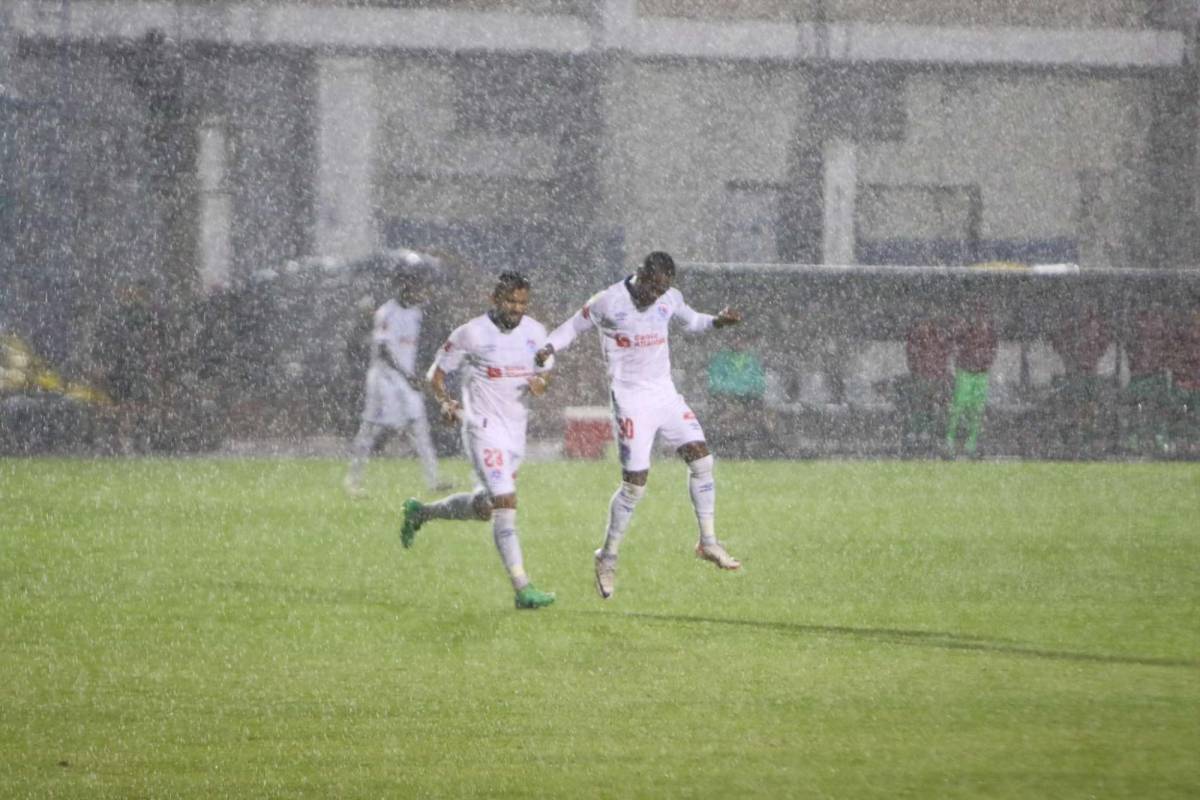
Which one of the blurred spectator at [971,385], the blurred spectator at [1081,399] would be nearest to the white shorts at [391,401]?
the blurred spectator at [971,385]

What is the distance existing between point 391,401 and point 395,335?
2.21 ft

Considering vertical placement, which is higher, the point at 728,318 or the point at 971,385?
the point at 728,318

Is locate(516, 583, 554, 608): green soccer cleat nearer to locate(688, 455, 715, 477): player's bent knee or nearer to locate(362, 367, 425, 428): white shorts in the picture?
locate(688, 455, 715, 477): player's bent knee

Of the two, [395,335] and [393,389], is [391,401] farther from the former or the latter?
[395,335]

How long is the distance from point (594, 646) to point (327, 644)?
1.33 m

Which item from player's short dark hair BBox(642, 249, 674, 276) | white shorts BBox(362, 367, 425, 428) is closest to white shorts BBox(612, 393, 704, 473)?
player's short dark hair BBox(642, 249, 674, 276)

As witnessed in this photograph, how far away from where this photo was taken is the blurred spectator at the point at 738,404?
22859mm

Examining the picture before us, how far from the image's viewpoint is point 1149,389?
23.1m

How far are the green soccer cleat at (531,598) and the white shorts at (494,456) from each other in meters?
0.56

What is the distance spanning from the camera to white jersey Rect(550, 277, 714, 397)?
10.8 metres

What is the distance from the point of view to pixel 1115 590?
11.1 m

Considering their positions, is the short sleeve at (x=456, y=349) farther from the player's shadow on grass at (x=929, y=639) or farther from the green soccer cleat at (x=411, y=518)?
the player's shadow on grass at (x=929, y=639)

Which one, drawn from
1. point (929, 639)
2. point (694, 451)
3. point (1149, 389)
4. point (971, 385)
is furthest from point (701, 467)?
point (1149, 389)

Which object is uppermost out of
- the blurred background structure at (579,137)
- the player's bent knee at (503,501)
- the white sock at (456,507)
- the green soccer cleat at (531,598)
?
the blurred background structure at (579,137)
